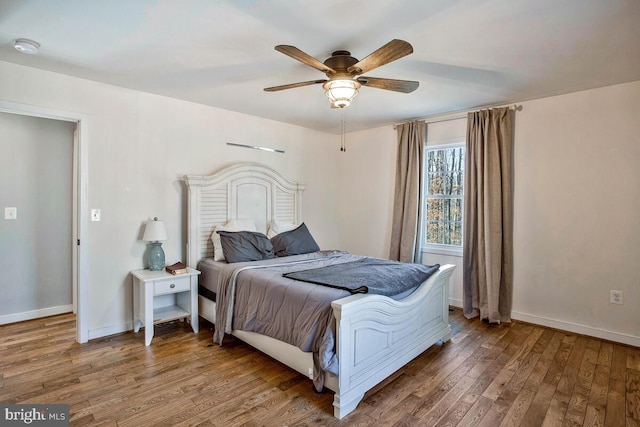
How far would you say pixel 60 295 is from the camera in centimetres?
384

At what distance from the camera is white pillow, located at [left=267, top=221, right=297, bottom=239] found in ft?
13.8

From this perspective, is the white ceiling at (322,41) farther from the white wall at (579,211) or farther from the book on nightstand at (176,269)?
the book on nightstand at (176,269)

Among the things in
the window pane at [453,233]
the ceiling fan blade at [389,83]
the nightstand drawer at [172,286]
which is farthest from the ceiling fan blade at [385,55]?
the window pane at [453,233]

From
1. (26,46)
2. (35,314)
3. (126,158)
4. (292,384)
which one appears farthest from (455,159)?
(35,314)

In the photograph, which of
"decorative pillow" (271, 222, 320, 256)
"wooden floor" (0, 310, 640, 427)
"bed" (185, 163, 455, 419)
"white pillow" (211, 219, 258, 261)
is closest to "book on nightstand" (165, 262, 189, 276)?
"bed" (185, 163, 455, 419)

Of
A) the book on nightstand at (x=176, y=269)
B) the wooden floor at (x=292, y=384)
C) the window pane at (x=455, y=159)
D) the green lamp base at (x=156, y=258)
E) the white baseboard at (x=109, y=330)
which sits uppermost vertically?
the window pane at (x=455, y=159)

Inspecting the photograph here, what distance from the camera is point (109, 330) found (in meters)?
3.21

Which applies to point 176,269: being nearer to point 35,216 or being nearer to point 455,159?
point 35,216

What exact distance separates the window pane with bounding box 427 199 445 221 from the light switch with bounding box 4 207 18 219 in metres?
4.78

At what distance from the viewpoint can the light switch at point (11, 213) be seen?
3492 mm

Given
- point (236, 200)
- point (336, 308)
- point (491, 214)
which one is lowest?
point (336, 308)

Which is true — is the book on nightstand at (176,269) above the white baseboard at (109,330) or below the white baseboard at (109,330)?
above

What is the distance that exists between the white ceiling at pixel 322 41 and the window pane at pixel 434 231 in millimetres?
1691

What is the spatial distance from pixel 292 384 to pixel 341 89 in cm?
212
